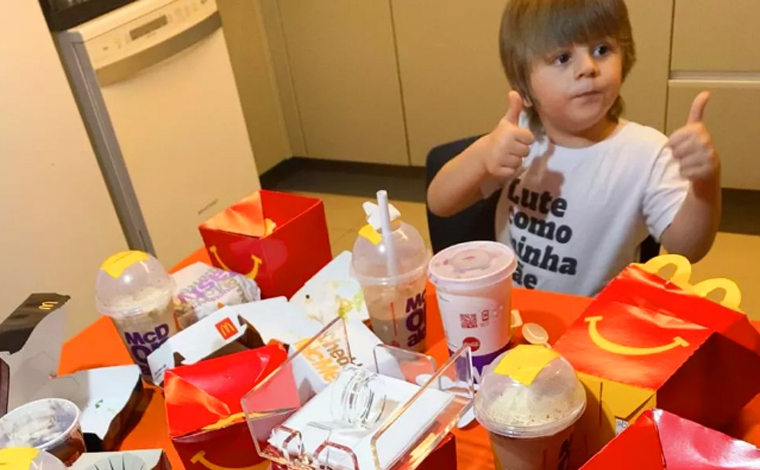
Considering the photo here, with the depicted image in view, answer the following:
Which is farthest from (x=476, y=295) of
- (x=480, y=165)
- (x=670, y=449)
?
(x=480, y=165)

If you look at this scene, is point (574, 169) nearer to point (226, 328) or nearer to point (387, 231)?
point (387, 231)

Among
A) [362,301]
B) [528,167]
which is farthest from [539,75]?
[362,301]

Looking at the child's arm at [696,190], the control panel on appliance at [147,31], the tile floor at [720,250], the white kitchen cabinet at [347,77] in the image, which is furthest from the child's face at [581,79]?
the white kitchen cabinet at [347,77]

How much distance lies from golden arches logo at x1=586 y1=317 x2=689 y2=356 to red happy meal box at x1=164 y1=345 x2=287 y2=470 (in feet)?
1.15

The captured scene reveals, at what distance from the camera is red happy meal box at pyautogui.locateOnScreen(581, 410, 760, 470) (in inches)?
23.1

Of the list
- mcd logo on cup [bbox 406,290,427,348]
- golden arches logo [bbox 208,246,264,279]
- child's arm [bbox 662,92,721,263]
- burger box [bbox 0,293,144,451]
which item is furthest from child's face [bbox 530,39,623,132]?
burger box [bbox 0,293,144,451]

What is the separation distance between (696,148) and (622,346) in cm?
35

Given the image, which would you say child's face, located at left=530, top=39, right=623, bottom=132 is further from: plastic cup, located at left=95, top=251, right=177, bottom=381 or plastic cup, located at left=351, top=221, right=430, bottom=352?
plastic cup, located at left=95, top=251, right=177, bottom=381

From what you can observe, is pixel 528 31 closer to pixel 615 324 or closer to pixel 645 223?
pixel 645 223

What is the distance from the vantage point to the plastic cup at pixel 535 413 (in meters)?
0.67

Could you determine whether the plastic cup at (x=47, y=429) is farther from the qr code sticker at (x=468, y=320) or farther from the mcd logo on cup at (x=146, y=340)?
the qr code sticker at (x=468, y=320)

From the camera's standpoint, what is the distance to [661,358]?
0.70 meters

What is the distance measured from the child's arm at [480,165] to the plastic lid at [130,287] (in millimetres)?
Answer: 492

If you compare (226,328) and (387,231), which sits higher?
(387,231)
